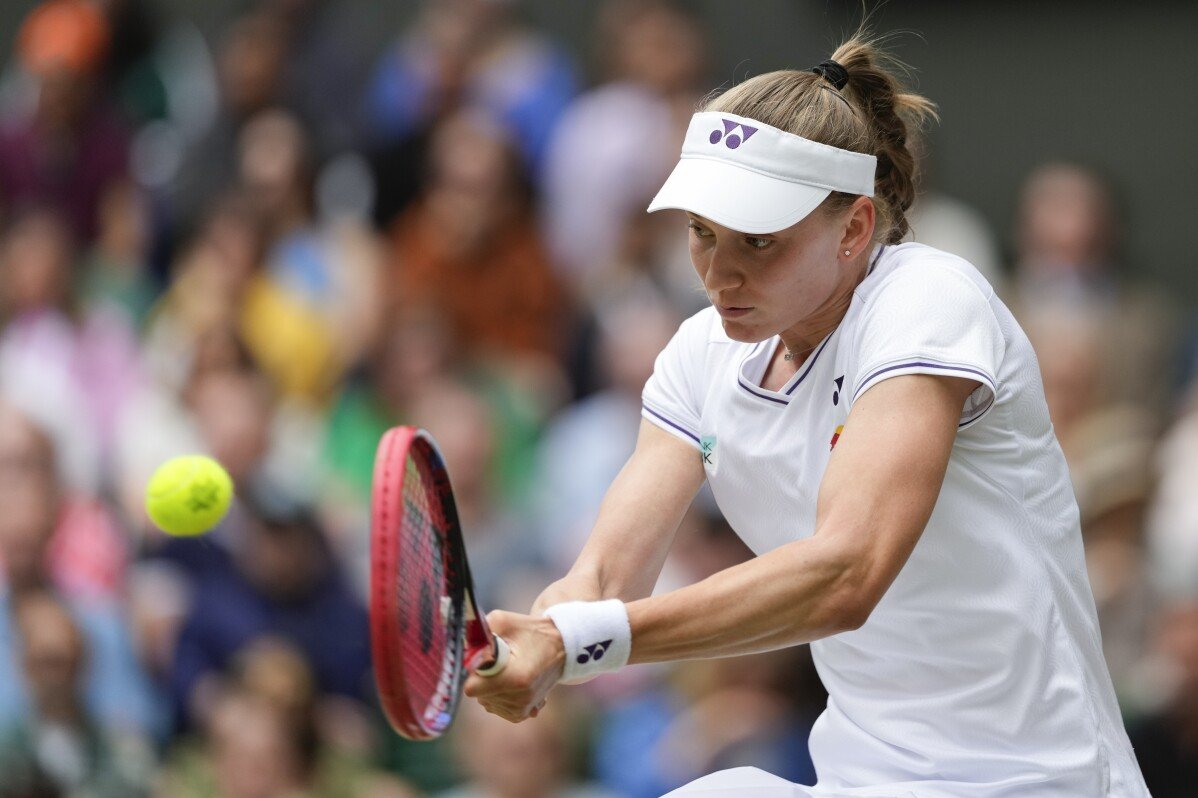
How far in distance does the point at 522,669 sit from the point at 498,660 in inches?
2.1

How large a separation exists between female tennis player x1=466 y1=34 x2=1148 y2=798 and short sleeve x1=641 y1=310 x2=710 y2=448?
0.40 feet

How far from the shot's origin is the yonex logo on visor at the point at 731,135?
3035 millimetres

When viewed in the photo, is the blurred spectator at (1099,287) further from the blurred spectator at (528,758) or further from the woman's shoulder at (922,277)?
the woman's shoulder at (922,277)

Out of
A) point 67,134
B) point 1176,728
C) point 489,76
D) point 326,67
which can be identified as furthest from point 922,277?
point 67,134

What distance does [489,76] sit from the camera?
764 centimetres

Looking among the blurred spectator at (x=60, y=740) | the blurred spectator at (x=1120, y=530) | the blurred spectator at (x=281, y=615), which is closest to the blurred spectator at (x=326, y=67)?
the blurred spectator at (x=281, y=615)

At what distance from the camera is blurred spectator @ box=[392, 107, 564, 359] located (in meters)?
7.14

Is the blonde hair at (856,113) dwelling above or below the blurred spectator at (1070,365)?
above

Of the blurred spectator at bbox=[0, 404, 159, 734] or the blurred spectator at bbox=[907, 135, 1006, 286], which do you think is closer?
the blurred spectator at bbox=[907, 135, 1006, 286]

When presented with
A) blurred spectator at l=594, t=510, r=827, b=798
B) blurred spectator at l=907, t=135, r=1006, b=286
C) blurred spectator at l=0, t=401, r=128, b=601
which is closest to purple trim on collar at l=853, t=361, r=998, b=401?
A: blurred spectator at l=594, t=510, r=827, b=798

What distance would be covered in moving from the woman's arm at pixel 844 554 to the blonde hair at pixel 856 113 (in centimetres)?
45

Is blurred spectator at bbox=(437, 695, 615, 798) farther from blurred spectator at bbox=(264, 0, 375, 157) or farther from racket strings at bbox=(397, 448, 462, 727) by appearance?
blurred spectator at bbox=(264, 0, 375, 157)

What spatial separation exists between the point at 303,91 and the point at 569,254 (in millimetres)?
1743

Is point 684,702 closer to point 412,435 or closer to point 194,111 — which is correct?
point 412,435
